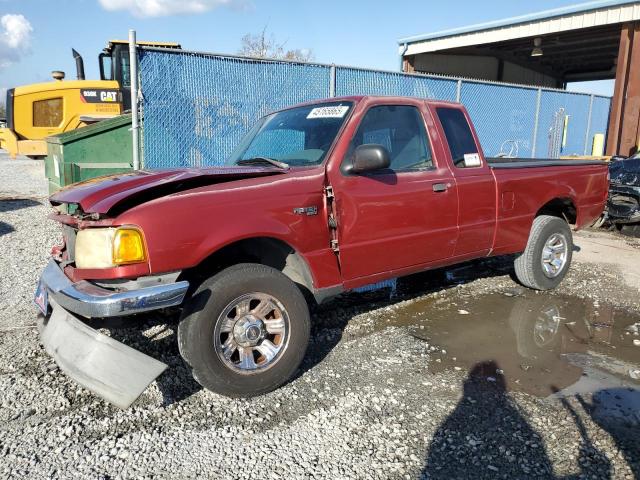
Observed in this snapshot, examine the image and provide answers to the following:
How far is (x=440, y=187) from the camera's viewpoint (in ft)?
13.7

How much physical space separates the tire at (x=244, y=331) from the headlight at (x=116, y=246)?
43 centimetres

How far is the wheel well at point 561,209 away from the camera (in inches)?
221

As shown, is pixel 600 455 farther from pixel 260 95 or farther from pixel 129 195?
pixel 260 95

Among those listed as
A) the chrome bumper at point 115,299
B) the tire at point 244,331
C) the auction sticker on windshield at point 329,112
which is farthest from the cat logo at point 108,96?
Answer: the tire at point 244,331

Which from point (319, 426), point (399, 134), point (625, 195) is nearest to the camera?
point (319, 426)

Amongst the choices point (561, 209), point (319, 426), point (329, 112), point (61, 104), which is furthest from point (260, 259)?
point (61, 104)

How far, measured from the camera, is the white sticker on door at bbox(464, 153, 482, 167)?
4.54 metres

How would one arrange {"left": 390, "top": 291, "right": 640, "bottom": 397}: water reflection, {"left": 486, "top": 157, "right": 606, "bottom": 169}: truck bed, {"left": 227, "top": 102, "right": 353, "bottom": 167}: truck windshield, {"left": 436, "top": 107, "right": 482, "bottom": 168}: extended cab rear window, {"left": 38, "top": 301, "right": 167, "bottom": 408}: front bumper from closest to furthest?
{"left": 38, "top": 301, "right": 167, "bottom": 408}: front bumper → {"left": 390, "top": 291, "right": 640, "bottom": 397}: water reflection → {"left": 227, "top": 102, "right": 353, "bottom": 167}: truck windshield → {"left": 436, "top": 107, "right": 482, "bottom": 168}: extended cab rear window → {"left": 486, "top": 157, "right": 606, "bottom": 169}: truck bed

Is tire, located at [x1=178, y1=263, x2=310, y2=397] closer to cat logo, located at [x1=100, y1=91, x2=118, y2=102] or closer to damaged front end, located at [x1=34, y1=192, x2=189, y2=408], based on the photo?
damaged front end, located at [x1=34, y1=192, x2=189, y2=408]

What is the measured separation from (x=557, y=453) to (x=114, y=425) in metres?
2.47

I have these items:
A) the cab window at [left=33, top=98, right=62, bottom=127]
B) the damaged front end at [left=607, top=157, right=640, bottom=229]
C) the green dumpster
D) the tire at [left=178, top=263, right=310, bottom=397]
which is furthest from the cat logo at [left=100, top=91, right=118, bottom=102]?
the damaged front end at [left=607, top=157, right=640, bottom=229]

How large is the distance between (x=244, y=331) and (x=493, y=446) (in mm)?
1577

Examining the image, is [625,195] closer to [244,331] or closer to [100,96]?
[244,331]

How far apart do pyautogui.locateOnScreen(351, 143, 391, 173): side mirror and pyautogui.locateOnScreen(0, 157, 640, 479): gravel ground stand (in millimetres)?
1465
